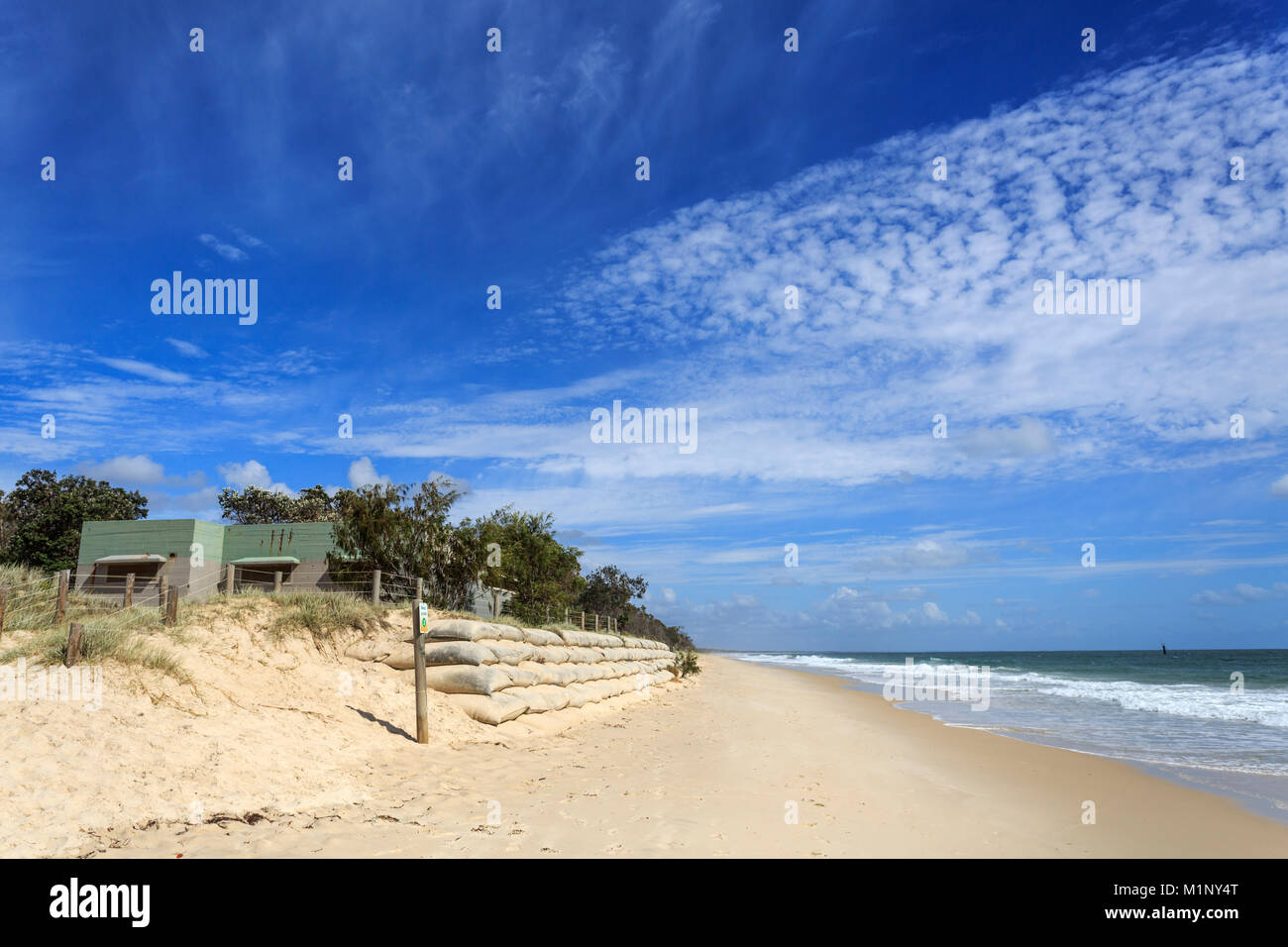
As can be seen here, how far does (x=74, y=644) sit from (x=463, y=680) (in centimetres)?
577

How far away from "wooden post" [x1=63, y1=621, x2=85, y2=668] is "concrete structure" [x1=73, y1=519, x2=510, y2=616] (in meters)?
18.2

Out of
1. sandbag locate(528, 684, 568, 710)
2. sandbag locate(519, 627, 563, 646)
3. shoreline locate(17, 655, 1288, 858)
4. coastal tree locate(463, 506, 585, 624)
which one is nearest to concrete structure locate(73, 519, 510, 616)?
coastal tree locate(463, 506, 585, 624)

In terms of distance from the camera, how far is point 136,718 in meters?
8.30

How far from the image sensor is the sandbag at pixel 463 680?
42.3ft

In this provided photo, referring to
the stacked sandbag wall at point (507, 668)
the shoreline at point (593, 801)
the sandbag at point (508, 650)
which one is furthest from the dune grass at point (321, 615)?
the shoreline at point (593, 801)

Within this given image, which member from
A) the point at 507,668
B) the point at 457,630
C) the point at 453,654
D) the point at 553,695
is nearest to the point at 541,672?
the point at 553,695

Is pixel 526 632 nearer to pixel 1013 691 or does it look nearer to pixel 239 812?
pixel 239 812

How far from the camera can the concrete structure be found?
2783 cm

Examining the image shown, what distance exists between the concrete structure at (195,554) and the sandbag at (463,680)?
13.9 meters

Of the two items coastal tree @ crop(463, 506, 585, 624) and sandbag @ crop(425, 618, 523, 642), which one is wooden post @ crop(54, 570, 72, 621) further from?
coastal tree @ crop(463, 506, 585, 624)

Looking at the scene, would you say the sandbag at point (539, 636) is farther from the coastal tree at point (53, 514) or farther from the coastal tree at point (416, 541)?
the coastal tree at point (53, 514)
